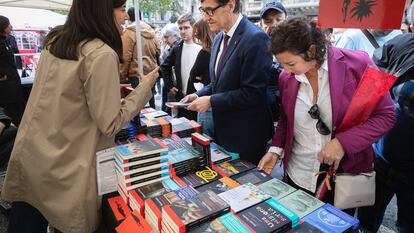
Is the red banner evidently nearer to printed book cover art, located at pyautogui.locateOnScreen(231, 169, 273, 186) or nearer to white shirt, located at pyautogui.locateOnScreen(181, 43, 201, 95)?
printed book cover art, located at pyautogui.locateOnScreen(231, 169, 273, 186)

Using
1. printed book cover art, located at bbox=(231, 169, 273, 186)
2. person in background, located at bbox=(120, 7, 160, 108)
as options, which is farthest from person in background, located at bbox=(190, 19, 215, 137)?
printed book cover art, located at bbox=(231, 169, 273, 186)

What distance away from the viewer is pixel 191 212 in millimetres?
964

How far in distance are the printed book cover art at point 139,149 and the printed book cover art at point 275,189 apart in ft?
1.58

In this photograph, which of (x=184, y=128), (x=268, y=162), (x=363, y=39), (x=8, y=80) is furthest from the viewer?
(x=8, y=80)

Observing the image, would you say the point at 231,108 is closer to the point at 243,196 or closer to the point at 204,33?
the point at 243,196

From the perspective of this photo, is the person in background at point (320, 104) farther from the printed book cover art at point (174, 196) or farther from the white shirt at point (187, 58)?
the white shirt at point (187, 58)

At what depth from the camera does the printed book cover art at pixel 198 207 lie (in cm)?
94

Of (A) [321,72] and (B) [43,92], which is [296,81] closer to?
(A) [321,72]

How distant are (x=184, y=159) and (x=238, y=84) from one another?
593 millimetres

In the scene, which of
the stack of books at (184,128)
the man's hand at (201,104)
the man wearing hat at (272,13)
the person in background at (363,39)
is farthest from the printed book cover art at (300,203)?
the man wearing hat at (272,13)

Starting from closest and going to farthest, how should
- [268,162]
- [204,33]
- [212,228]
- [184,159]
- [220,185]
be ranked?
[212,228]
[220,185]
[184,159]
[268,162]
[204,33]

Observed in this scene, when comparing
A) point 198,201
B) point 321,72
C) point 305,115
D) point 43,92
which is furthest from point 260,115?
point 43,92

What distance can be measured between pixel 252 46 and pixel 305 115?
49 cm

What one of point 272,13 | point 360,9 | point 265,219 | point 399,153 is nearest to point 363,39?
point 272,13
